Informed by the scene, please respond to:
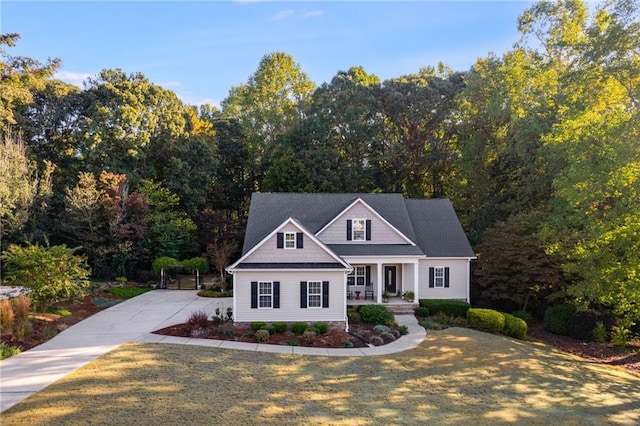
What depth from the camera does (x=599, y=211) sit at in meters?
20.1

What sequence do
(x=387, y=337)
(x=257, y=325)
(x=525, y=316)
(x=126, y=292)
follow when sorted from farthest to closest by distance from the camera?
1. (x=126, y=292)
2. (x=525, y=316)
3. (x=257, y=325)
4. (x=387, y=337)

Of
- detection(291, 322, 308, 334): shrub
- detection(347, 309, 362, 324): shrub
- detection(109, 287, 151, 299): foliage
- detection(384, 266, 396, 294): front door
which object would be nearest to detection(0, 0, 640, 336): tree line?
detection(109, 287, 151, 299): foliage

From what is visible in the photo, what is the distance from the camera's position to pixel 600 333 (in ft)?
70.2

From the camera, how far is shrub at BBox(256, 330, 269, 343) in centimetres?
1720

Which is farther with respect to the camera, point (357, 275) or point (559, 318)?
point (357, 275)

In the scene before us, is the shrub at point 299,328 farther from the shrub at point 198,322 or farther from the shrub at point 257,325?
the shrub at point 198,322

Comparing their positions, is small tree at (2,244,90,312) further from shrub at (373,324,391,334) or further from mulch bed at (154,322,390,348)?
shrub at (373,324,391,334)

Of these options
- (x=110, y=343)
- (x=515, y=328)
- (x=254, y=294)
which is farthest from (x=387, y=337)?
(x=110, y=343)

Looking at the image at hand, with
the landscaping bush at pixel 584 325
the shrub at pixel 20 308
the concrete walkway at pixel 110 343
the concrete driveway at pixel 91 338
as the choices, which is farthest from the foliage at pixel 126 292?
the landscaping bush at pixel 584 325

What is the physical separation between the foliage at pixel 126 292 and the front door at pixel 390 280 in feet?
53.9

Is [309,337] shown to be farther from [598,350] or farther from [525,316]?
[598,350]

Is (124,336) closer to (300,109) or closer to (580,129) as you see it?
(580,129)

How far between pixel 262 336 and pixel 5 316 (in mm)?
9689

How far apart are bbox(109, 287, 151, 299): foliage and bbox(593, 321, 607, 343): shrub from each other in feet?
89.1
